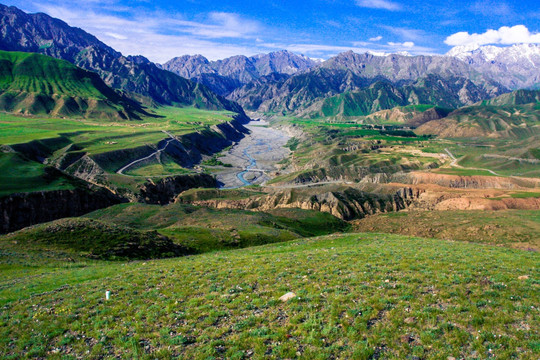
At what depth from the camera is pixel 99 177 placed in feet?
418

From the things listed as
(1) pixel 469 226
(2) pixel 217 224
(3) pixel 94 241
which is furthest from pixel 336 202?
(3) pixel 94 241

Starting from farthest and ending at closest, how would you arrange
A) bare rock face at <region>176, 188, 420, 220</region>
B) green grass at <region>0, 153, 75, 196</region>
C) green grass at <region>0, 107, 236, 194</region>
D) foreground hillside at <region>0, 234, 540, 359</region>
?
bare rock face at <region>176, 188, 420, 220</region>, green grass at <region>0, 107, 236, 194</region>, green grass at <region>0, 153, 75, 196</region>, foreground hillside at <region>0, 234, 540, 359</region>

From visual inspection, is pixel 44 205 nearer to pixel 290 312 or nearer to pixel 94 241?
pixel 94 241

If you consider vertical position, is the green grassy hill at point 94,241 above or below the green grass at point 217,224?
above

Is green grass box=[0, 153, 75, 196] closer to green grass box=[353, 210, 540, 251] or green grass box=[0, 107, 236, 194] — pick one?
green grass box=[0, 107, 236, 194]

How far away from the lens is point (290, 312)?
1560cm

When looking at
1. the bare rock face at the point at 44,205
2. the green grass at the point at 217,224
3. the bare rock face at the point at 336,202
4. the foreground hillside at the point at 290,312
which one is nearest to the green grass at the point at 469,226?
the bare rock face at the point at 336,202

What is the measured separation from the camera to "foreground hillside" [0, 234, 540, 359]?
12.5 meters

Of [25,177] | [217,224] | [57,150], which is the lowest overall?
[217,224]

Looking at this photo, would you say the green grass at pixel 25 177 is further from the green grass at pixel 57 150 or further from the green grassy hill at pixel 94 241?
the green grassy hill at pixel 94 241

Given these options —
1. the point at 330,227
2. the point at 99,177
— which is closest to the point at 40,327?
the point at 330,227

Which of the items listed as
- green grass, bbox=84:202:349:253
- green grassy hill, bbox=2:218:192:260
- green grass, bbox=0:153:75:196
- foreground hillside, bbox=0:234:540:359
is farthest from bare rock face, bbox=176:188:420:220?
foreground hillside, bbox=0:234:540:359

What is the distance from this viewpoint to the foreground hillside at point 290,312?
1252 centimetres

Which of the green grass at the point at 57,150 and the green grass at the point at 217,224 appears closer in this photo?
the green grass at the point at 217,224
